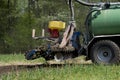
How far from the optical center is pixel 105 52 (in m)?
13.9

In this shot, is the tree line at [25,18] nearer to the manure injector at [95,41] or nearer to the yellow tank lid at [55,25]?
the yellow tank lid at [55,25]

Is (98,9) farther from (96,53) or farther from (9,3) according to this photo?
(9,3)

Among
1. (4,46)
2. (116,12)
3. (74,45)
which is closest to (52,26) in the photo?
(74,45)

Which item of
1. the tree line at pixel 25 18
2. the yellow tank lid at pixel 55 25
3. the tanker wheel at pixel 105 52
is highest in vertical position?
the yellow tank lid at pixel 55 25

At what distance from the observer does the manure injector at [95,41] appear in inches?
536

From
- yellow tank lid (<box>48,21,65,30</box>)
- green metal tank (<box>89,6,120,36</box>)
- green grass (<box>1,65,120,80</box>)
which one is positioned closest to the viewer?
green grass (<box>1,65,120,80</box>)

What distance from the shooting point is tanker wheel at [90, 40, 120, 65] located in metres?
13.6

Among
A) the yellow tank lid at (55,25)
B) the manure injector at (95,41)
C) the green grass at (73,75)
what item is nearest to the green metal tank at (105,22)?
the manure injector at (95,41)

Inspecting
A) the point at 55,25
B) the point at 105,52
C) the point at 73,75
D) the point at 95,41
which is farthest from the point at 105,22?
the point at 73,75

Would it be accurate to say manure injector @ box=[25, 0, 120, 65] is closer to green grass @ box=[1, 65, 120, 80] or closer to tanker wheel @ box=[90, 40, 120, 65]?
tanker wheel @ box=[90, 40, 120, 65]

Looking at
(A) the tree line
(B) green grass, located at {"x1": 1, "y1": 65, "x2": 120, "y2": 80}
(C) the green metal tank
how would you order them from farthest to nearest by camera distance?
(A) the tree line, (C) the green metal tank, (B) green grass, located at {"x1": 1, "y1": 65, "x2": 120, "y2": 80}

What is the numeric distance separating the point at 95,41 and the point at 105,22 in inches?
32.0

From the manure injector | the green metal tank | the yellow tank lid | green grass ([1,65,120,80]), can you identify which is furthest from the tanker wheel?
green grass ([1,65,120,80])

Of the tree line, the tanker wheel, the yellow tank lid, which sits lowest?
the tree line
